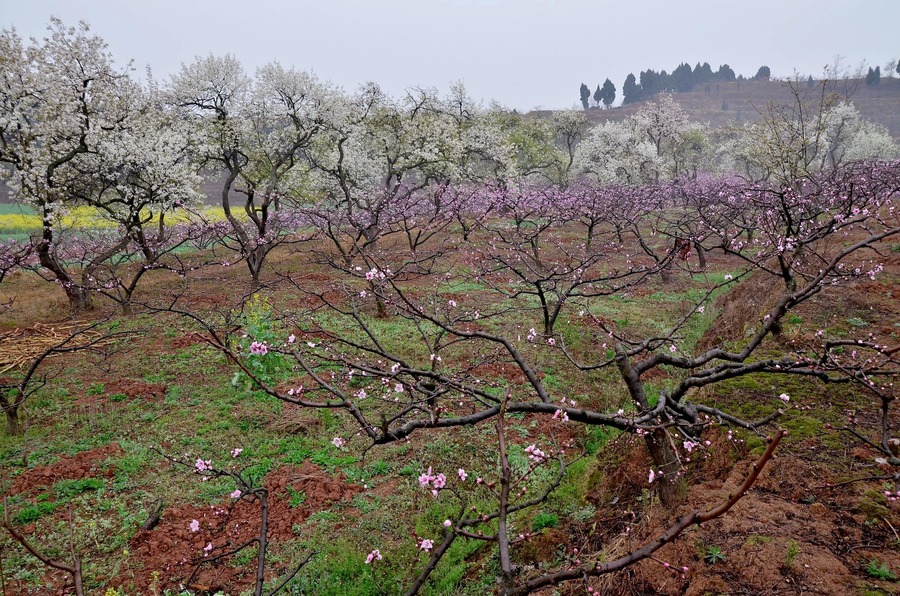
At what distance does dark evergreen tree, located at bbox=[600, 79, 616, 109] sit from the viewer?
153500 millimetres

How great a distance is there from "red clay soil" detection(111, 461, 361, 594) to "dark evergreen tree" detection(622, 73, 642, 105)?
586 ft

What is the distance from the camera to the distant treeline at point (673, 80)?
524ft

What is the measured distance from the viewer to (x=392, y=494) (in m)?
6.44

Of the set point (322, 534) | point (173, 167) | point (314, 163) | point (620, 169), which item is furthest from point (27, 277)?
point (620, 169)

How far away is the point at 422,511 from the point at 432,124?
27898mm

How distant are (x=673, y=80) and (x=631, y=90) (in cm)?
1658

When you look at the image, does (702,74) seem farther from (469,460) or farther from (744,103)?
(469,460)

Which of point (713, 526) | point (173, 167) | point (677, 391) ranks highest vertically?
point (173, 167)

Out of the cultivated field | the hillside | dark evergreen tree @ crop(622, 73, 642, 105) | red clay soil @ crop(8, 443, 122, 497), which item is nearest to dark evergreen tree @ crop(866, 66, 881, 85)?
the hillside

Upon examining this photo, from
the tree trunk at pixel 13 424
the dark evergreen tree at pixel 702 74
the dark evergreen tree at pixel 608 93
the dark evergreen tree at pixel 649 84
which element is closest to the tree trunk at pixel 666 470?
the tree trunk at pixel 13 424

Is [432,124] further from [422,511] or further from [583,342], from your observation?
[422,511]

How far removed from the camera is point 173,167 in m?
17.9

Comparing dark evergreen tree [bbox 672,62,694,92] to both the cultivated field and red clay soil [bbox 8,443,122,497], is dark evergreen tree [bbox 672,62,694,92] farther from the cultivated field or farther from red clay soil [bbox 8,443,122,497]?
red clay soil [bbox 8,443,122,497]

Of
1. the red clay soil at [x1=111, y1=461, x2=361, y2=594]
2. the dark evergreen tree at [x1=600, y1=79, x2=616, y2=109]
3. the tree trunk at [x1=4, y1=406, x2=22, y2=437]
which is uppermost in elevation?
the dark evergreen tree at [x1=600, y1=79, x2=616, y2=109]
